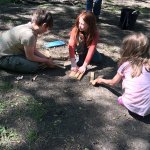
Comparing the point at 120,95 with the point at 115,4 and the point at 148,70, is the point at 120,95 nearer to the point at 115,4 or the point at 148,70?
the point at 148,70

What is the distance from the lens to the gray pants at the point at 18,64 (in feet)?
13.0

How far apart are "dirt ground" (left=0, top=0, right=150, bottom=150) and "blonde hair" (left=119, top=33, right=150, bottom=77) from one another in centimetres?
52

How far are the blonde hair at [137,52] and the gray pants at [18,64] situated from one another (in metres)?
1.24

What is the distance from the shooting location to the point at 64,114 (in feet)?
11.0

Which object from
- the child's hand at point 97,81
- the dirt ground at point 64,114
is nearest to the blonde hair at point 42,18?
the dirt ground at point 64,114

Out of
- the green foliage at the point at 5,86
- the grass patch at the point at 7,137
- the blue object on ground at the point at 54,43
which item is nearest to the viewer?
the grass patch at the point at 7,137

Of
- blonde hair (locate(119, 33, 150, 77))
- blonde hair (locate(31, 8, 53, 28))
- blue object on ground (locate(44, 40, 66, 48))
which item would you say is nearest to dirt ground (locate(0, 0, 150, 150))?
blue object on ground (locate(44, 40, 66, 48))

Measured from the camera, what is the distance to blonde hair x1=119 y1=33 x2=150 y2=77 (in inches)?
130

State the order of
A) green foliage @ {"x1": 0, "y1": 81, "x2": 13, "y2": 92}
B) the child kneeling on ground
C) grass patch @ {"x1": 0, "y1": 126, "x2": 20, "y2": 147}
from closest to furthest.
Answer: grass patch @ {"x1": 0, "y1": 126, "x2": 20, "y2": 147}
the child kneeling on ground
green foliage @ {"x1": 0, "y1": 81, "x2": 13, "y2": 92}

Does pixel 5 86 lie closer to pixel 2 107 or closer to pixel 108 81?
pixel 2 107

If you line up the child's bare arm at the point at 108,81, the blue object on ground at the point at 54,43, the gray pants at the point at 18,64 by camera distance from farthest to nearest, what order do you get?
the blue object on ground at the point at 54,43
the gray pants at the point at 18,64
the child's bare arm at the point at 108,81

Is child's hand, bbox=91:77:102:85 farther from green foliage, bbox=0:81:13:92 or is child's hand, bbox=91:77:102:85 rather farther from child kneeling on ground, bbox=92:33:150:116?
green foliage, bbox=0:81:13:92

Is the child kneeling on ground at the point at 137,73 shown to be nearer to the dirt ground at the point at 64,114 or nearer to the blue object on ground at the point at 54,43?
the dirt ground at the point at 64,114

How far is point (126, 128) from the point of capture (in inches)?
129
